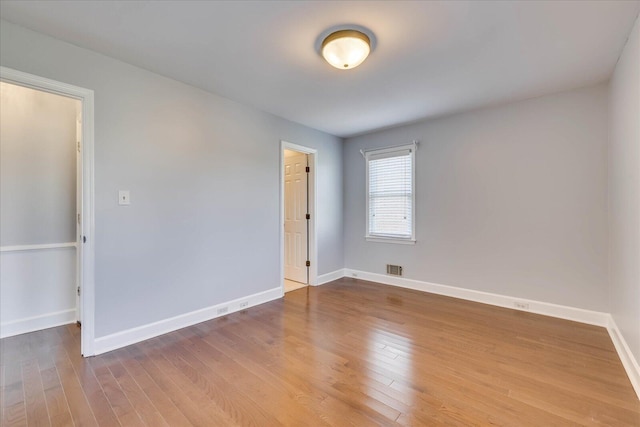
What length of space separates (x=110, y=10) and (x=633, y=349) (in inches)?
168

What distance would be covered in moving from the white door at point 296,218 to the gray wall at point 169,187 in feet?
2.42

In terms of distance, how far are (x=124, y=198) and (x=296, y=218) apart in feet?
8.50

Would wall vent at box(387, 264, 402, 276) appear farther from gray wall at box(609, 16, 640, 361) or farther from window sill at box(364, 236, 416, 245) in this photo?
gray wall at box(609, 16, 640, 361)

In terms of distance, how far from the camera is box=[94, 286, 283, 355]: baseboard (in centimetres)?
241

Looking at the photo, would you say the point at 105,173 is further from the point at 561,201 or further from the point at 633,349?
the point at 561,201

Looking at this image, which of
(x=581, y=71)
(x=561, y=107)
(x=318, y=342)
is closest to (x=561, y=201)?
(x=561, y=107)

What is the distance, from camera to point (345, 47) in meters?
2.07

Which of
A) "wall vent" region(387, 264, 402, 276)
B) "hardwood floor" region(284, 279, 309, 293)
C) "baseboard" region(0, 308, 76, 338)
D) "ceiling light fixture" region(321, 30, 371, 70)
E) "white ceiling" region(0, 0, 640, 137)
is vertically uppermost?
"white ceiling" region(0, 0, 640, 137)

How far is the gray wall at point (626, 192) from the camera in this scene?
194 cm

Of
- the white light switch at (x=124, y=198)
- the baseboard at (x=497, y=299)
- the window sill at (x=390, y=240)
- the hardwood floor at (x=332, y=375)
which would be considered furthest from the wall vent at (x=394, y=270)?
the white light switch at (x=124, y=198)

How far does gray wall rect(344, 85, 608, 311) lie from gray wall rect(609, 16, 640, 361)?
0.21 metres

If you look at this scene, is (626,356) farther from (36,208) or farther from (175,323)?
(36,208)

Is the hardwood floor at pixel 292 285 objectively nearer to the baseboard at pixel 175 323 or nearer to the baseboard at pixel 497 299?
the baseboard at pixel 175 323

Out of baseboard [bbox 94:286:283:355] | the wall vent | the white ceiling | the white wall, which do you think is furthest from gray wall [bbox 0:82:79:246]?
the wall vent
